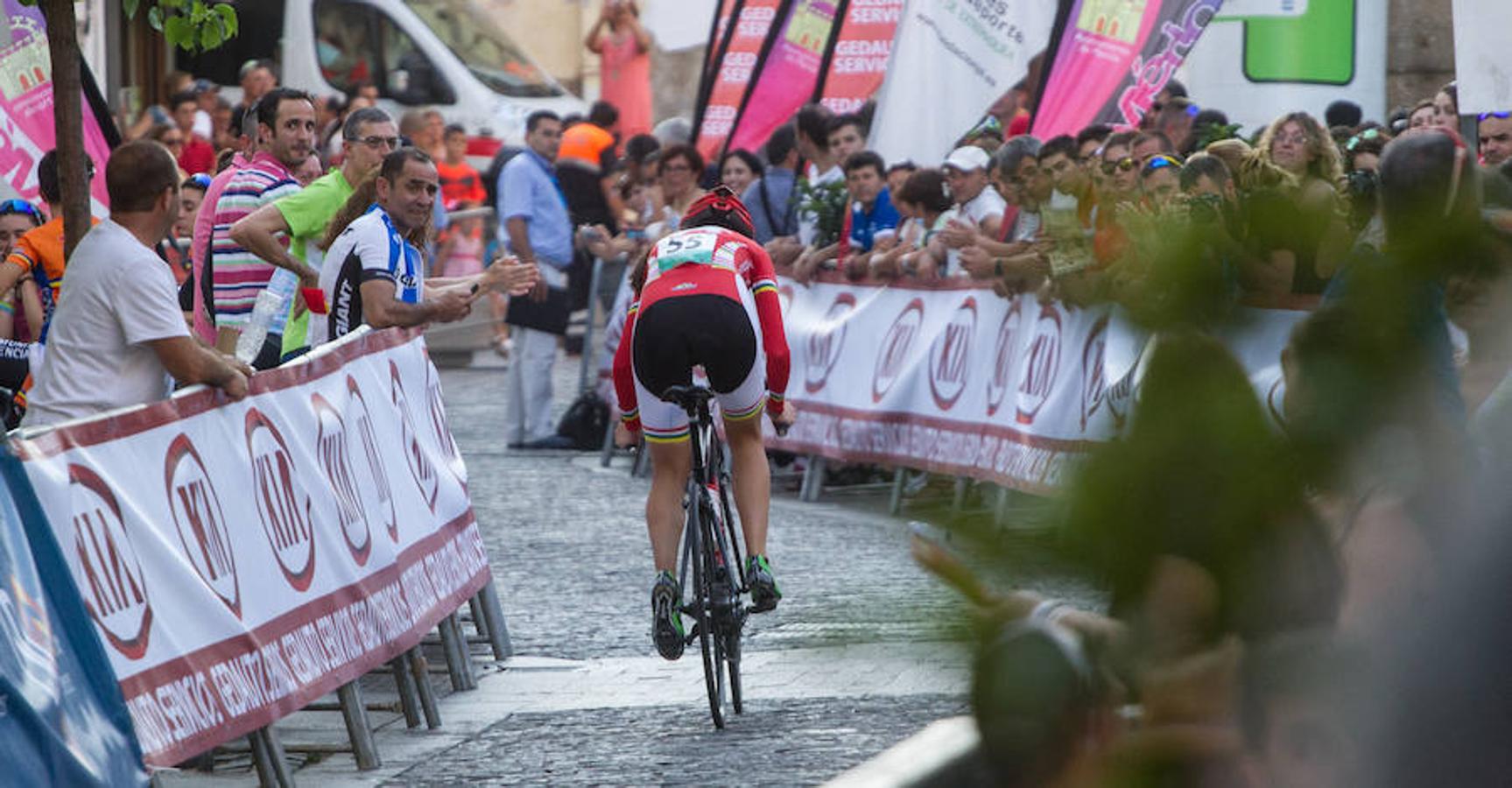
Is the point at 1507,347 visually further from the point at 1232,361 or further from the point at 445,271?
the point at 445,271

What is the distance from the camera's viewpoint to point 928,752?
1.77 metres

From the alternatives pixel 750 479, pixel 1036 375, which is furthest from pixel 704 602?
pixel 1036 375

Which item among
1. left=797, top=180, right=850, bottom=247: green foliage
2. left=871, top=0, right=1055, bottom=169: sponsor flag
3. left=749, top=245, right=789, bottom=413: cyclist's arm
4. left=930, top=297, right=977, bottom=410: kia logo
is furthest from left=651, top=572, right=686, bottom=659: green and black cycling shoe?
left=871, top=0, right=1055, bottom=169: sponsor flag

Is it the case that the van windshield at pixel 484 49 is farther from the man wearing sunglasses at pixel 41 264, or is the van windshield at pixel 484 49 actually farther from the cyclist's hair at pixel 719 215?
the cyclist's hair at pixel 719 215

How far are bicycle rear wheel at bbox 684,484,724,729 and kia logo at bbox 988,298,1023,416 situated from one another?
441 centimetres

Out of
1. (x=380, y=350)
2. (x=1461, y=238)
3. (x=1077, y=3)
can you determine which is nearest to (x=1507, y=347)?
(x=1461, y=238)

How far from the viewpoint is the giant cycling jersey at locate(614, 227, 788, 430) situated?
8328 mm

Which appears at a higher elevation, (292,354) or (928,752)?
(928,752)

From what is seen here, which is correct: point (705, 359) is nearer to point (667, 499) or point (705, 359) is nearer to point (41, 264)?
point (667, 499)

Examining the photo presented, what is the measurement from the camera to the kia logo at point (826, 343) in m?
14.5

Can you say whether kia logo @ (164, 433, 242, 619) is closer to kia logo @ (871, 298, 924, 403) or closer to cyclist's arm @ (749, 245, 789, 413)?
cyclist's arm @ (749, 245, 789, 413)

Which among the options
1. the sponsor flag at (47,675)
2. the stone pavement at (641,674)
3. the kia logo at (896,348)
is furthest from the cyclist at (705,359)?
the kia logo at (896,348)

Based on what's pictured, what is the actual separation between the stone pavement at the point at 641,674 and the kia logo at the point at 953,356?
956mm

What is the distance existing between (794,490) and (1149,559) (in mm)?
13396
